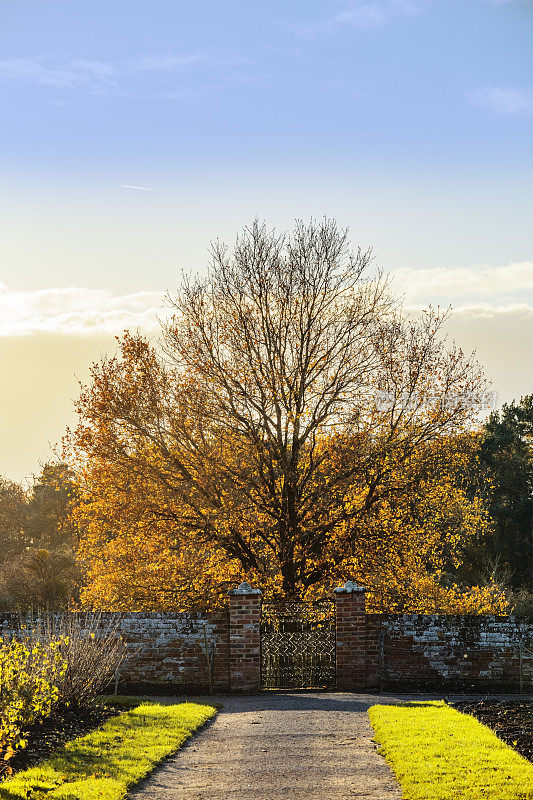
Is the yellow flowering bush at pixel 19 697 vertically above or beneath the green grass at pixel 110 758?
above

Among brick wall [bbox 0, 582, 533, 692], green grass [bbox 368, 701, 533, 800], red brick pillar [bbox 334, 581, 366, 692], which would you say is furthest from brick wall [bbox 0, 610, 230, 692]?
green grass [bbox 368, 701, 533, 800]

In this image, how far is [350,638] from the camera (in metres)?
14.4

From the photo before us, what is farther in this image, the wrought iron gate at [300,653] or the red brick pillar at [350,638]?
the wrought iron gate at [300,653]

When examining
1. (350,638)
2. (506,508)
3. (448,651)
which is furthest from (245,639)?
(506,508)

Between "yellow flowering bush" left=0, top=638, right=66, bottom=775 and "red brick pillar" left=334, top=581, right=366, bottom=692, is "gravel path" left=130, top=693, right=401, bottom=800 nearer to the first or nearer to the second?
"yellow flowering bush" left=0, top=638, right=66, bottom=775

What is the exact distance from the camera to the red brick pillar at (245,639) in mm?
14141

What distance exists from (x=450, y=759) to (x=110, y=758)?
327 cm

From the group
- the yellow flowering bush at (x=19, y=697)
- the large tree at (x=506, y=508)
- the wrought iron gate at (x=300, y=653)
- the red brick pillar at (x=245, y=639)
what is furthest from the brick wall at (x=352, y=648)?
the large tree at (x=506, y=508)

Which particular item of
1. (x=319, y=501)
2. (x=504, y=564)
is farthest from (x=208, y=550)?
(x=504, y=564)

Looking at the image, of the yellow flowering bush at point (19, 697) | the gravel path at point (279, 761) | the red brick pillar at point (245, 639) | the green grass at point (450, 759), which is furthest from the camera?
the red brick pillar at point (245, 639)

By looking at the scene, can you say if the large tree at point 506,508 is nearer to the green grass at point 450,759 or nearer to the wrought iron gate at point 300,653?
the wrought iron gate at point 300,653

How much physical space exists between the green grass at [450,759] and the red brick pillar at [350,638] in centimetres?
380

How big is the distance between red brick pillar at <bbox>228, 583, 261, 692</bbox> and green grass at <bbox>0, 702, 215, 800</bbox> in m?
3.08

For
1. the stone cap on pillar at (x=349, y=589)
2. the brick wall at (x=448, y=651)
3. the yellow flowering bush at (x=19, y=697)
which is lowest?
the brick wall at (x=448, y=651)
